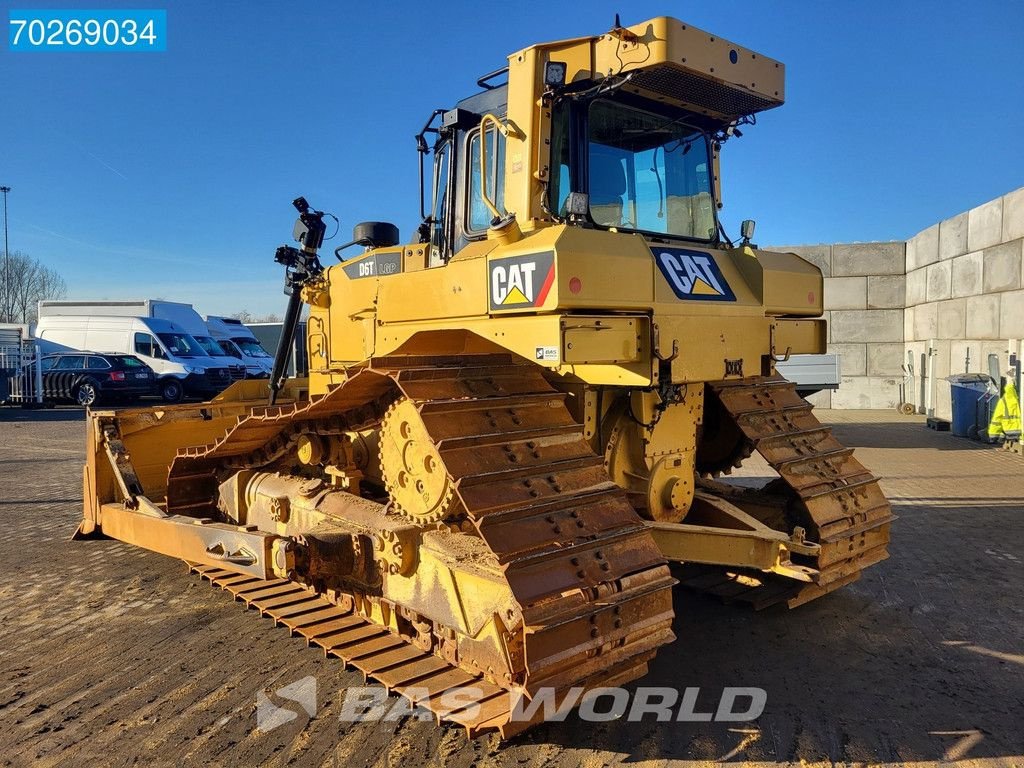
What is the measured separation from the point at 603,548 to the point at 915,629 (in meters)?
2.64

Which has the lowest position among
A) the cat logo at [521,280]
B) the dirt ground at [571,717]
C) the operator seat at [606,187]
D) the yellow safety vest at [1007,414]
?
the dirt ground at [571,717]

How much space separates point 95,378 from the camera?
74.1 feet

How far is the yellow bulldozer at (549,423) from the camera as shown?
3.35m

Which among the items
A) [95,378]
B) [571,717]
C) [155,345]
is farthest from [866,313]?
[95,378]

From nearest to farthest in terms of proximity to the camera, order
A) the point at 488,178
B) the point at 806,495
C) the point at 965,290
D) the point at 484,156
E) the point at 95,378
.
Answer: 1. the point at 484,156
2. the point at 488,178
3. the point at 806,495
4. the point at 965,290
5. the point at 95,378

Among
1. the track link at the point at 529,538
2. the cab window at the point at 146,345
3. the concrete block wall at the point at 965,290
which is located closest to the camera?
the track link at the point at 529,538

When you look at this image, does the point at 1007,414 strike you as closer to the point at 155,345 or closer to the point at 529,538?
the point at 529,538

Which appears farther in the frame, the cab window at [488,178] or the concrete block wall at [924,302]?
the concrete block wall at [924,302]

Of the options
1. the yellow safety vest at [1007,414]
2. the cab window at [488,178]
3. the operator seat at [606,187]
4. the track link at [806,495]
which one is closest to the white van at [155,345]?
the yellow safety vest at [1007,414]

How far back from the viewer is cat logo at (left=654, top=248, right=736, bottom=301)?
13.5 feet

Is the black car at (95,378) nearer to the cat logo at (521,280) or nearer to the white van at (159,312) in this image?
the white van at (159,312)

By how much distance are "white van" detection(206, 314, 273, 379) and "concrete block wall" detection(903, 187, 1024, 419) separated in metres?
20.7

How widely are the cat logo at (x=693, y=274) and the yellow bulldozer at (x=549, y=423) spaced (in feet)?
0.07

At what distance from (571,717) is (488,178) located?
2.95 meters
